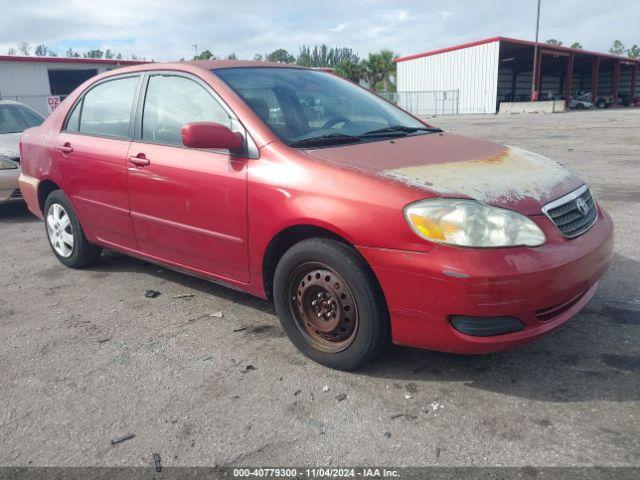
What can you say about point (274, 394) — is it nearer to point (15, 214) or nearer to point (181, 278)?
point (181, 278)

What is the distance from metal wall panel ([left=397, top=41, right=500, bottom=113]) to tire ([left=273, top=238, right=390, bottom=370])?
42462 millimetres

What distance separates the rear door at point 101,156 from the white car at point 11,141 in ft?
9.35

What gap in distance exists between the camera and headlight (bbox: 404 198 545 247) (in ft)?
8.16

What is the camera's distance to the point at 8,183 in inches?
275

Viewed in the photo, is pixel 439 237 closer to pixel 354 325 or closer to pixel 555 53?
pixel 354 325

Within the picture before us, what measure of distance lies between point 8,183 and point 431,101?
42.5 m

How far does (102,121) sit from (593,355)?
3.79 meters

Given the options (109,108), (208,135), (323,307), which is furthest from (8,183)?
(323,307)

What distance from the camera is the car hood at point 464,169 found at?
2.67 metres

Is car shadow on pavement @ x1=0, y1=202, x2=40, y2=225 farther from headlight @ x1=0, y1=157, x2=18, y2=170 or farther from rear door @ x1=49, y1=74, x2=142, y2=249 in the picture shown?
rear door @ x1=49, y1=74, x2=142, y2=249

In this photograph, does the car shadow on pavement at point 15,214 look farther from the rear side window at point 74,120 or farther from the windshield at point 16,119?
the rear side window at point 74,120

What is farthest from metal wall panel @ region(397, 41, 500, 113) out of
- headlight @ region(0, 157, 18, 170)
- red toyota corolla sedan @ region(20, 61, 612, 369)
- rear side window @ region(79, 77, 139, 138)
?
red toyota corolla sedan @ region(20, 61, 612, 369)

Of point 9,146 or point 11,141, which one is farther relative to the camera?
point 11,141

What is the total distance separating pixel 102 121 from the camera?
14.1ft
